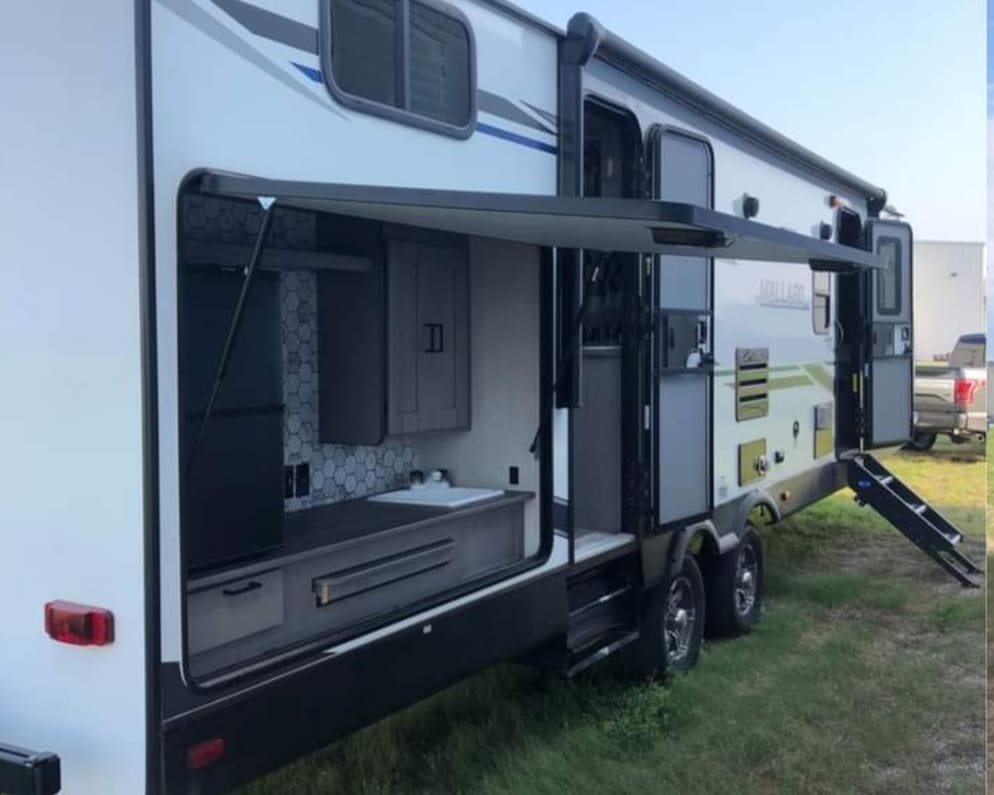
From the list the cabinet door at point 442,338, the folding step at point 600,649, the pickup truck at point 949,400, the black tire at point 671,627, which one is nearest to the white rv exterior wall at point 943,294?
the pickup truck at point 949,400

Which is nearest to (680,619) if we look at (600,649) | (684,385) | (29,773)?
(600,649)

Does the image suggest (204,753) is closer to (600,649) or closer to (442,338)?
(442,338)

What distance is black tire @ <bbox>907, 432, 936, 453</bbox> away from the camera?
8.77m

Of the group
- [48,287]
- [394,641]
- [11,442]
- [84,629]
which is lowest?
[394,641]

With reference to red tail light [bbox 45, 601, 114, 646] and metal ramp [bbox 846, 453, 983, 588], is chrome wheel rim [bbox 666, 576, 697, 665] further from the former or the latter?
red tail light [bbox 45, 601, 114, 646]

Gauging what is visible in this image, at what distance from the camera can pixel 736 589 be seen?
581 centimetres

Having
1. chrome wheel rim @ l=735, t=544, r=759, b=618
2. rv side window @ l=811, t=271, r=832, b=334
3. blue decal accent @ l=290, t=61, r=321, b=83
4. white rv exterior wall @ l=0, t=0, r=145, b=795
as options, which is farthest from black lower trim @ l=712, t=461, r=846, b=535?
white rv exterior wall @ l=0, t=0, r=145, b=795

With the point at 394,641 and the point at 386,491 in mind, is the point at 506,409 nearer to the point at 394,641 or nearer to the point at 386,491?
the point at 386,491

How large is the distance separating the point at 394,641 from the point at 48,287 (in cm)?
132

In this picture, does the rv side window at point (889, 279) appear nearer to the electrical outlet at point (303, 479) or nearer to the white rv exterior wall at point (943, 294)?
the white rv exterior wall at point (943, 294)

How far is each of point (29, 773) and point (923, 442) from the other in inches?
309

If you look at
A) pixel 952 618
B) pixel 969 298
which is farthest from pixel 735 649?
pixel 969 298

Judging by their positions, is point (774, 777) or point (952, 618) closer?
point (774, 777)

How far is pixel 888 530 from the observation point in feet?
30.0
